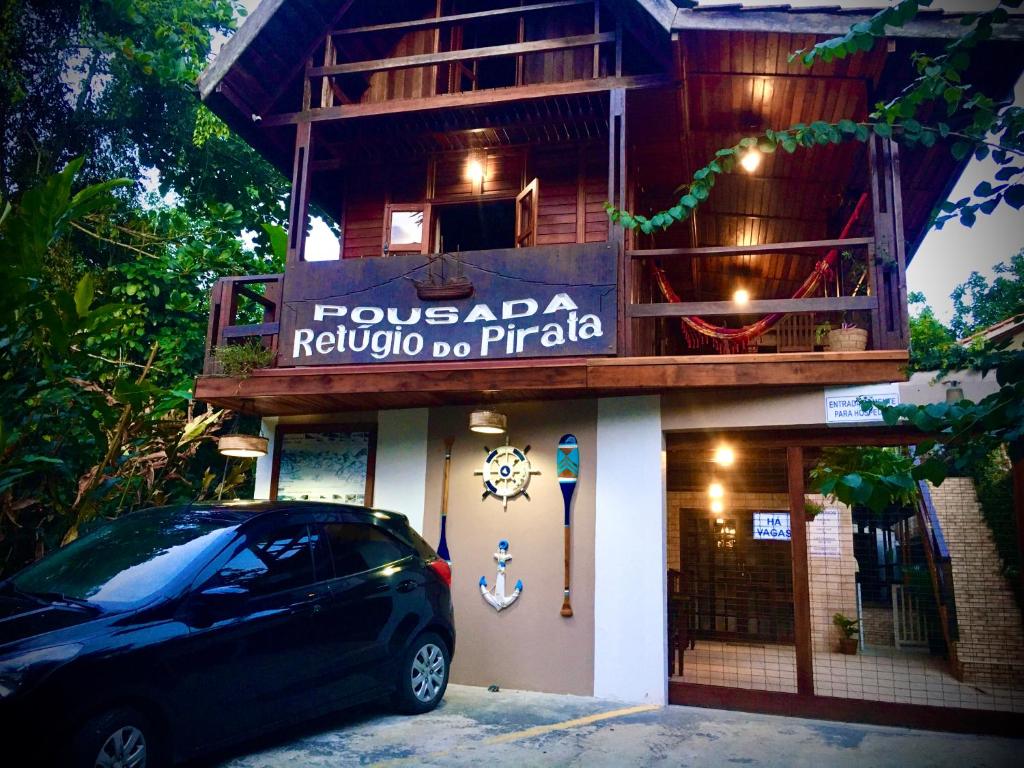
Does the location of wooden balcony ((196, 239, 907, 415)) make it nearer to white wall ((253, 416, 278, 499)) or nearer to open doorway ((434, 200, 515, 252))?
white wall ((253, 416, 278, 499))

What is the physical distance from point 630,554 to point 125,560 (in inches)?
184

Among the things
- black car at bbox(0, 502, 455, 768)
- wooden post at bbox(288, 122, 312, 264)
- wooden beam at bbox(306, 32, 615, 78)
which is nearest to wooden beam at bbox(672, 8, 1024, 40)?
wooden beam at bbox(306, 32, 615, 78)

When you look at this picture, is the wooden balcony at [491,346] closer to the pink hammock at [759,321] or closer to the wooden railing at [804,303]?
the wooden railing at [804,303]

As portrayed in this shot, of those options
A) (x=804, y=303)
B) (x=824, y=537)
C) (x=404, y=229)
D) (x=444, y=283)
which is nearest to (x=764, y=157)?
(x=804, y=303)

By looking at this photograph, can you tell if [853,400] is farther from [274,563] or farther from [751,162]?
[274,563]

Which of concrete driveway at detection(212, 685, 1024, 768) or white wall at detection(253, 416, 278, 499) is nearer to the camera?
concrete driveway at detection(212, 685, 1024, 768)

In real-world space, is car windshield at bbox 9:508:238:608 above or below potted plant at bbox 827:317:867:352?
below

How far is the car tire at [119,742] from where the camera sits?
424cm

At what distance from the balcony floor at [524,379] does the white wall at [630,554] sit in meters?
0.38

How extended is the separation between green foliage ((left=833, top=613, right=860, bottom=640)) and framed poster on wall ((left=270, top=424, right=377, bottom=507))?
509 centimetres

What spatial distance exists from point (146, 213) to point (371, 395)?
8759 millimetres

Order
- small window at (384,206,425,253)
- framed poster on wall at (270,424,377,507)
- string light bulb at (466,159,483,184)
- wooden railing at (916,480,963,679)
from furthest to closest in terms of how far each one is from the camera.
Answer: string light bulb at (466,159,483,184)
small window at (384,206,425,253)
framed poster on wall at (270,424,377,507)
wooden railing at (916,480,963,679)

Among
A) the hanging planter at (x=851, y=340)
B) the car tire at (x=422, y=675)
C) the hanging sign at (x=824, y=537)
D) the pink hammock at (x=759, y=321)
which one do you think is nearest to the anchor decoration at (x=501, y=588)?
the car tire at (x=422, y=675)

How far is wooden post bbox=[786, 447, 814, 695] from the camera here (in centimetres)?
745
